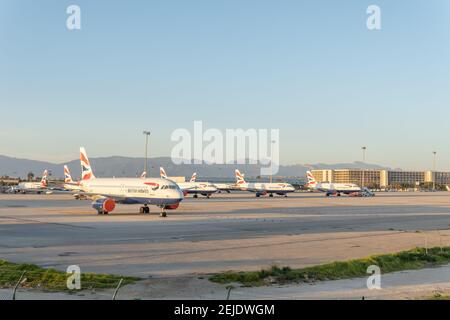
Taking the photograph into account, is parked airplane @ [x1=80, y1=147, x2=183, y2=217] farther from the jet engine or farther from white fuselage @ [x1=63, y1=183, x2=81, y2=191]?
white fuselage @ [x1=63, y1=183, x2=81, y2=191]

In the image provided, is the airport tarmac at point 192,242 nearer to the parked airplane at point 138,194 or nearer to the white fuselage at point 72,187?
the parked airplane at point 138,194

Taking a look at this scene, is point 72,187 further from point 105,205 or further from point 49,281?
point 49,281

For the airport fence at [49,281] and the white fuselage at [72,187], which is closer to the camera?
the airport fence at [49,281]

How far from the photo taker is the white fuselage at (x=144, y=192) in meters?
49.0

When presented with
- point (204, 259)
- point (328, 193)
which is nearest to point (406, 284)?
point (204, 259)

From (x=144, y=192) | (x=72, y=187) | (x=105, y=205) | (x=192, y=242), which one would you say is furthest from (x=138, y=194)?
(x=192, y=242)

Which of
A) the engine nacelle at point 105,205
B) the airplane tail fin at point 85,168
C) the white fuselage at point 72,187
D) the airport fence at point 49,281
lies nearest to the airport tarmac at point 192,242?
the airport fence at point 49,281

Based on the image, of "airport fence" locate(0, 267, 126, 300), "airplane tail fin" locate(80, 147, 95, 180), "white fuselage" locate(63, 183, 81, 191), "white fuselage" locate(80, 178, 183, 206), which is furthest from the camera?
"airplane tail fin" locate(80, 147, 95, 180)

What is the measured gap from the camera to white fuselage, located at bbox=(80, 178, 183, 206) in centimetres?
4897

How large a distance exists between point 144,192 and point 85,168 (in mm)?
16617

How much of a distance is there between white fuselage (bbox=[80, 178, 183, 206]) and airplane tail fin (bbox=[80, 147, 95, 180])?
956 centimetres

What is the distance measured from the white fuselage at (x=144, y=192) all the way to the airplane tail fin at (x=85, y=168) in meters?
9.56

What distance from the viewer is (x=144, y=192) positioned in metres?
49.6

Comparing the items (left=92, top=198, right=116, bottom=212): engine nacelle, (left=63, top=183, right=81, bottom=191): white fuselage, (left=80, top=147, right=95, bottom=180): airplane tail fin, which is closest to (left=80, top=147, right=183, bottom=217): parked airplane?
(left=92, top=198, right=116, bottom=212): engine nacelle
